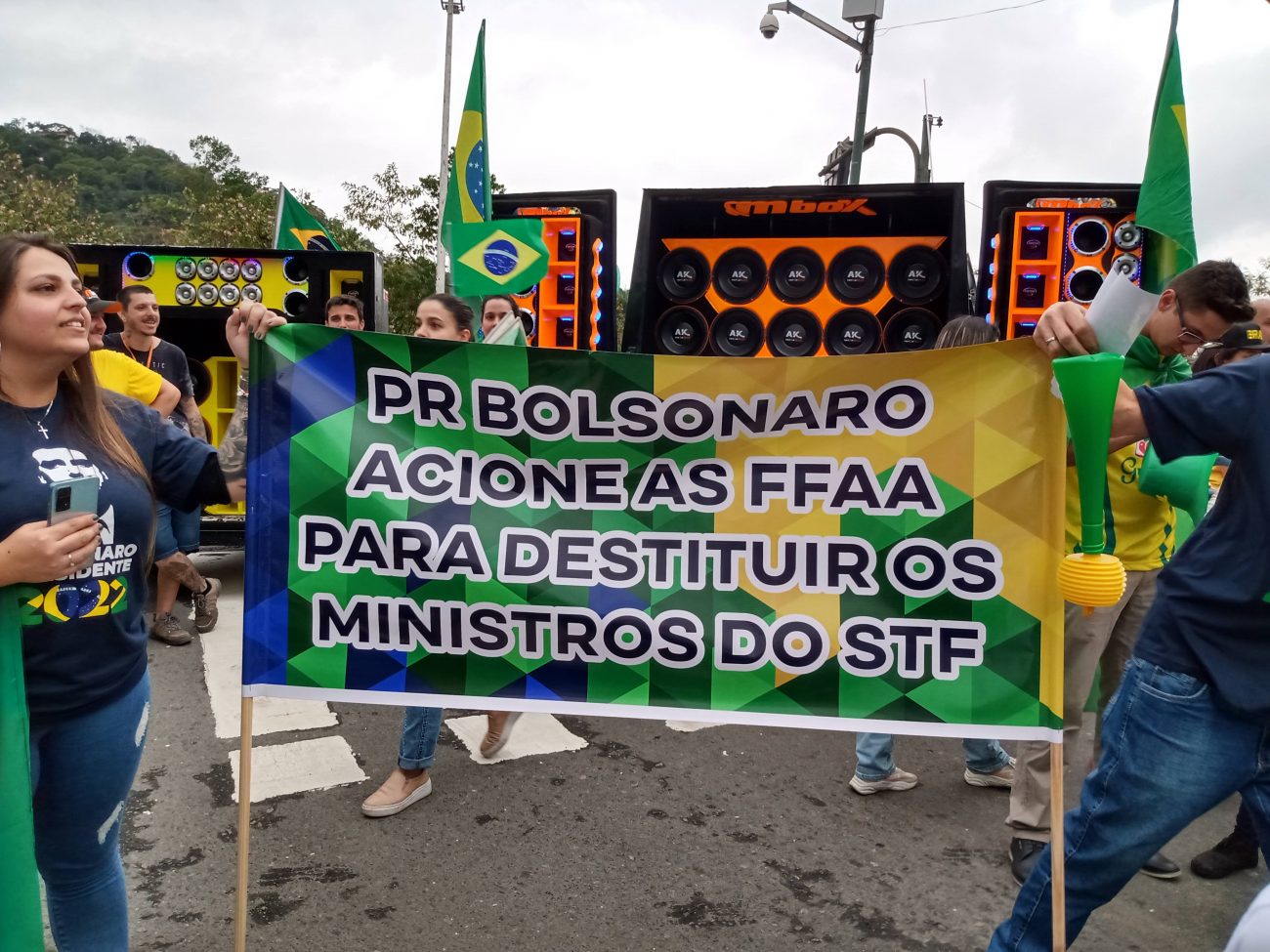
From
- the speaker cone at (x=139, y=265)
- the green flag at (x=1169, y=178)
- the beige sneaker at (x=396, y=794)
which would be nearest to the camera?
the green flag at (x=1169, y=178)

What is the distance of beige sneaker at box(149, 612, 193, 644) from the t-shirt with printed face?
3.98 ft

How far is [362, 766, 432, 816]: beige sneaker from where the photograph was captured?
3.40 meters

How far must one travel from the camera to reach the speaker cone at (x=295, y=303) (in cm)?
726

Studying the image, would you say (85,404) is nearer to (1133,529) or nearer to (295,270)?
(1133,529)

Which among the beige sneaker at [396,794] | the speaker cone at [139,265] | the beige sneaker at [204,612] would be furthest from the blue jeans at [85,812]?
the speaker cone at [139,265]

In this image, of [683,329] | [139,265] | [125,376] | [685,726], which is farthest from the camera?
[139,265]

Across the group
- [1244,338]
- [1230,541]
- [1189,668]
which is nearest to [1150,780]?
[1189,668]

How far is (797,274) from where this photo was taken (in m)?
6.92

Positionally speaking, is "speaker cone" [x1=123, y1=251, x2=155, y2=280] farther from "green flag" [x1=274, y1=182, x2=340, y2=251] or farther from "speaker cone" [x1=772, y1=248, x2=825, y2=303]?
"speaker cone" [x1=772, y1=248, x2=825, y2=303]

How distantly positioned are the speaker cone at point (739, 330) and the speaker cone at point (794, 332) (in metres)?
0.10

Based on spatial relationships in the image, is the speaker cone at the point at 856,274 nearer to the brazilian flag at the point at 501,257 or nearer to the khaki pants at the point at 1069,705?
the brazilian flag at the point at 501,257

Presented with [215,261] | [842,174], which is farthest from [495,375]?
[842,174]

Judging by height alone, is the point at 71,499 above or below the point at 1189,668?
above

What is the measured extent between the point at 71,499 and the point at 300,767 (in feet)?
7.81
